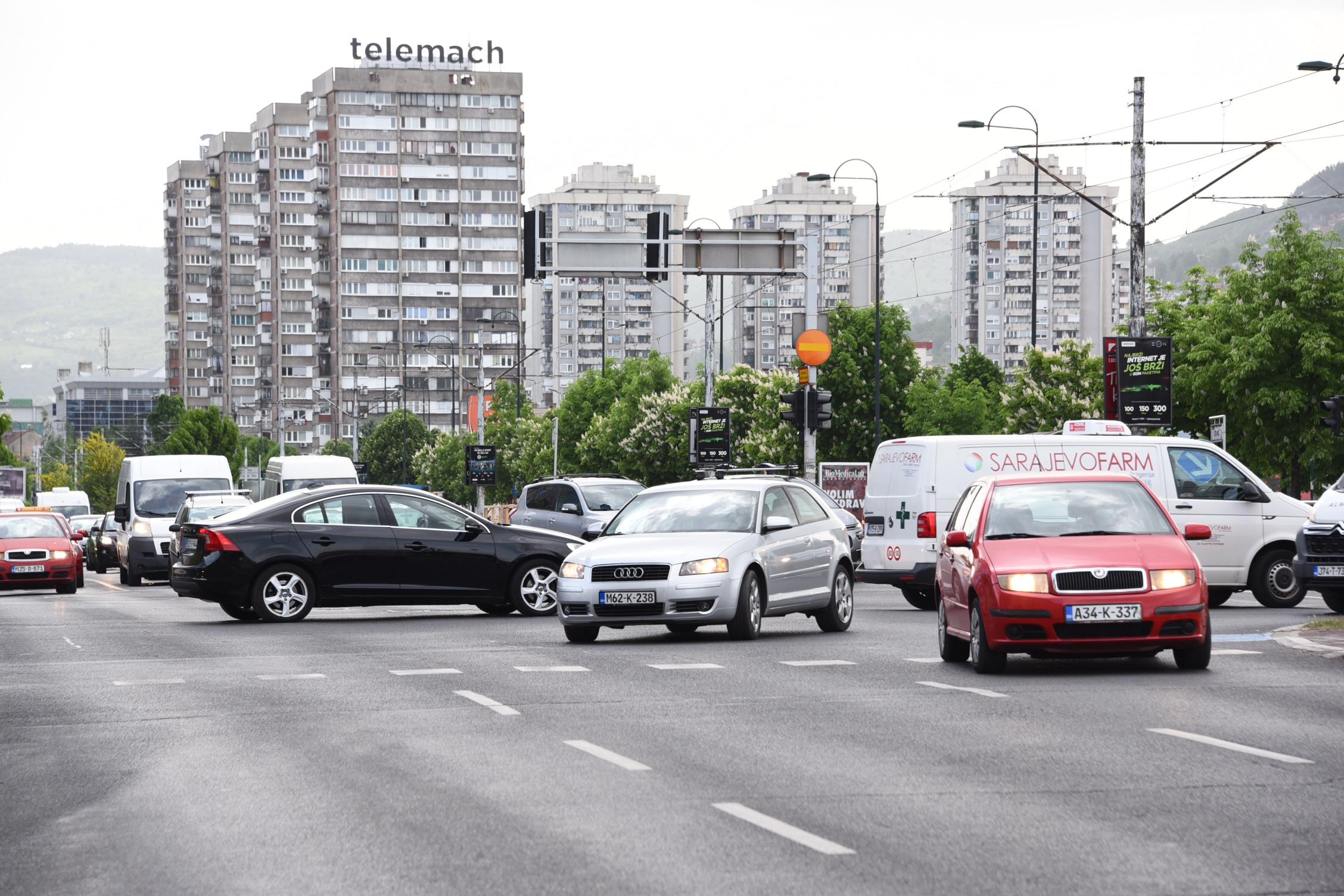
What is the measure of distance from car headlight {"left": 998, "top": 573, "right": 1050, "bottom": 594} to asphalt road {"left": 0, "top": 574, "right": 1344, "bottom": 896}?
0.66 m

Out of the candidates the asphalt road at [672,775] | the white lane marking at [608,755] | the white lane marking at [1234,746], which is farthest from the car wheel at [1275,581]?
the white lane marking at [608,755]

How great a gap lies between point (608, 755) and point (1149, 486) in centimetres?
1471

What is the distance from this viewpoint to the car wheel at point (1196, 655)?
47.6ft

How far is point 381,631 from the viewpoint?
70.0 ft

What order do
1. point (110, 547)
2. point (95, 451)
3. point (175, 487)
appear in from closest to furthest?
1. point (175, 487)
2. point (110, 547)
3. point (95, 451)

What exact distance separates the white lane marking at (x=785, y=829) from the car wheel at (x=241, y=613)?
1565cm

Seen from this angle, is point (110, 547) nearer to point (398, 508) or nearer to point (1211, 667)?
point (398, 508)

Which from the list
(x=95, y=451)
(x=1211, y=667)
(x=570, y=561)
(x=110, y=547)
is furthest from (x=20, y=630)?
(x=95, y=451)

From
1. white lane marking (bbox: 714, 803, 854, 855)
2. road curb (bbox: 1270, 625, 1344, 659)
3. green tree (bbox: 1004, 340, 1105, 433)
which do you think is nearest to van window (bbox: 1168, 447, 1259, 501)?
road curb (bbox: 1270, 625, 1344, 659)

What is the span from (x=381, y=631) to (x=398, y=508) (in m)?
2.37

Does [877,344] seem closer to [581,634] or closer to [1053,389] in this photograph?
[1053,389]

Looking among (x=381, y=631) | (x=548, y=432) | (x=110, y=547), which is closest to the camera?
(x=381, y=631)

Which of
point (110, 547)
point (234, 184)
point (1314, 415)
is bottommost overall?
point (110, 547)

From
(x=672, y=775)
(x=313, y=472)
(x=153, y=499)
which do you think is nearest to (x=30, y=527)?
(x=153, y=499)
